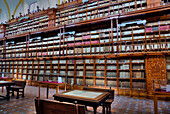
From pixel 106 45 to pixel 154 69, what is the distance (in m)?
2.23

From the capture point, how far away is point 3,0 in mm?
7902

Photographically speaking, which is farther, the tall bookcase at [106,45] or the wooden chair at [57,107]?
the tall bookcase at [106,45]

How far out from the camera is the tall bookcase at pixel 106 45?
4.25 m

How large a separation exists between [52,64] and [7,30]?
5577 millimetres

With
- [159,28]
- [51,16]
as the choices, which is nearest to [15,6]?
[51,16]

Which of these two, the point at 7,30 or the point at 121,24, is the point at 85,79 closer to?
the point at 121,24

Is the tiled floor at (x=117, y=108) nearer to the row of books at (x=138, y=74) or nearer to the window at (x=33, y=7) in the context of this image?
the row of books at (x=138, y=74)

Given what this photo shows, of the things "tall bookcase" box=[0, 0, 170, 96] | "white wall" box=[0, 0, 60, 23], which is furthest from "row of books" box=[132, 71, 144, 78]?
"white wall" box=[0, 0, 60, 23]

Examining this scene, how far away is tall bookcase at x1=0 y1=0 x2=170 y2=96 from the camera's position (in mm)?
4254

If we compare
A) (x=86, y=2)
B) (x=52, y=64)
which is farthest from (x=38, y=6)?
(x=52, y=64)

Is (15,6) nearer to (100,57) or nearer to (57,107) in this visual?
(100,57)

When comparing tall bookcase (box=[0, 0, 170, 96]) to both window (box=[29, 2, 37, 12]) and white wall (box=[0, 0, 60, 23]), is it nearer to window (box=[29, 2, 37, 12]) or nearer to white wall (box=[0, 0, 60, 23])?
white wall (box=[0, 0, 60, 23])

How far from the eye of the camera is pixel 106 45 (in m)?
5.31

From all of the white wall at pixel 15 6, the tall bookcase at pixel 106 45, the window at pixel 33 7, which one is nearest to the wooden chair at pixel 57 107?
the tall bookcase at pixel 106 45
